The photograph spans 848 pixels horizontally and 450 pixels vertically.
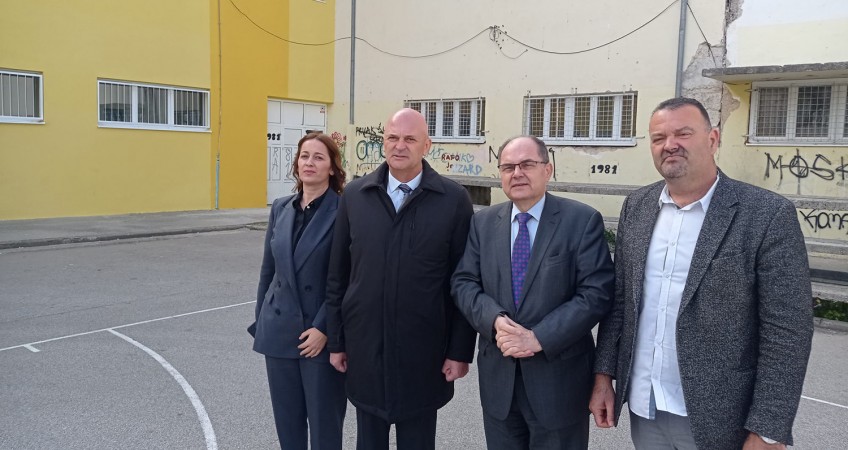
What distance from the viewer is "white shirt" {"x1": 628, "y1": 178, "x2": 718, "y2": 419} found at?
8.13 ft

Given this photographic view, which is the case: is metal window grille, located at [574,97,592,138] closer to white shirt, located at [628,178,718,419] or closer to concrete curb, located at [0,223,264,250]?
concrete curb, located at [0,223,264,250]

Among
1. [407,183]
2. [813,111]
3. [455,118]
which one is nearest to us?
[407,183]

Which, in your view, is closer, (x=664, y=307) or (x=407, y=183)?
(x=664, y=307)

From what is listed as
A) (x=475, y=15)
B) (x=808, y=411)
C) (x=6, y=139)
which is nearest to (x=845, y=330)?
(x=808, y=411)

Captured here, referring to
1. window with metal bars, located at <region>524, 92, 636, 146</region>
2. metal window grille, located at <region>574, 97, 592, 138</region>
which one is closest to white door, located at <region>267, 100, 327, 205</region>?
window with metal bars, located at <region>524, 92, 636, 146</region>

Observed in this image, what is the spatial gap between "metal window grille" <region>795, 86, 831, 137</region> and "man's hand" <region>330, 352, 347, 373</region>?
1211 cm

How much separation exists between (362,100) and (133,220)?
7558 mm

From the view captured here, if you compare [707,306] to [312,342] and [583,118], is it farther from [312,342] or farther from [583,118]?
[583,118]

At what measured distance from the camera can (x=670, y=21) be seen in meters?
14.0

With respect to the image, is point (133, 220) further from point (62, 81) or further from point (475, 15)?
point (475, 15)

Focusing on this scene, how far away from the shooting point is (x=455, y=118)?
17938 millimetres

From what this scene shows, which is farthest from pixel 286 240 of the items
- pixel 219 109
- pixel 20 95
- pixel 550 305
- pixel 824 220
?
pixel 219 109

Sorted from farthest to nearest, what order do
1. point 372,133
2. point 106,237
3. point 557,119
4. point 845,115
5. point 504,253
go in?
1. point 372,133
2. point 557,119
3. point 106,237
4. point 845,115
5. point 504,253

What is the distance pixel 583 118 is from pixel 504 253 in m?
13.4
